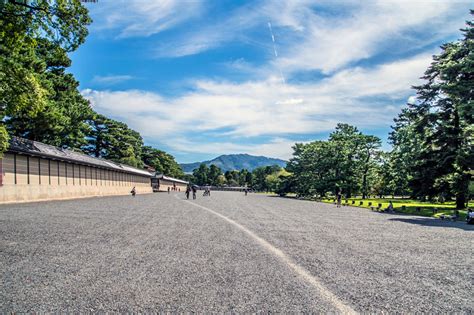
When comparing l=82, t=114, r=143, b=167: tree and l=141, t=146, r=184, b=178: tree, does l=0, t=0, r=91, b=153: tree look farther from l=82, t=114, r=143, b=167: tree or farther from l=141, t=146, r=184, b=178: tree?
l=141, t=146, r=184, b=178: tree

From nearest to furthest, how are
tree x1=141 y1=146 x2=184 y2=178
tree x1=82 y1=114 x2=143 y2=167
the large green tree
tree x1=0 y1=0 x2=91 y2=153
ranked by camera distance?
tree x1=0 y1=0 x2=91 y2=153 → the large green tree → tree x1=82 y1=114 x2=143 y2=167 → tree x1=141 y1=146 x2=184 y2=178

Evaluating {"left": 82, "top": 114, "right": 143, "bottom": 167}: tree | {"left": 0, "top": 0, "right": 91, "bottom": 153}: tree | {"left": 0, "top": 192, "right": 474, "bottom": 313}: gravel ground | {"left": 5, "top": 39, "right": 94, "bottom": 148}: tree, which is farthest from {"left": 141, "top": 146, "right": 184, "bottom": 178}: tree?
{"left": 0, "top": 192, "right": 474, "bottom": 313}: gravel ground

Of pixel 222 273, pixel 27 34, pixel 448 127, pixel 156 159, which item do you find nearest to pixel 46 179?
pixel 27 34

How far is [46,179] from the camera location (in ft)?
104

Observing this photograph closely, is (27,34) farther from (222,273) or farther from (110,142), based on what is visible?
(110,142)

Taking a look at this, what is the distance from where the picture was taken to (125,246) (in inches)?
365

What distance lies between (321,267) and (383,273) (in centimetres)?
124

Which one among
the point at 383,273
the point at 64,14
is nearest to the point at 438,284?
the point at 383,273

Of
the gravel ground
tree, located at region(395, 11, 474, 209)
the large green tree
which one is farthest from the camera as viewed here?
the large green tree

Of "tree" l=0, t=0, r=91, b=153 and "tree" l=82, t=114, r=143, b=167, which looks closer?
"tree" l=0, t=0, r=91, b=153

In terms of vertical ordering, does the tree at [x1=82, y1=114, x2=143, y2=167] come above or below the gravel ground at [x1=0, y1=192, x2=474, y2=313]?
above

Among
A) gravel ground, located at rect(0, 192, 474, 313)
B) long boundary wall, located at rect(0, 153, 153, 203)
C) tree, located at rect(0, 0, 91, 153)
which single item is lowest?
gravel ground, located at rect(0, 192, 474, 313)

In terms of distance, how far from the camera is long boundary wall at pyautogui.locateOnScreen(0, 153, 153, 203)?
25.9 meters

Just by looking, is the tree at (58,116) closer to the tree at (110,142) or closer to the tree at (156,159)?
the tree at (110,142)
